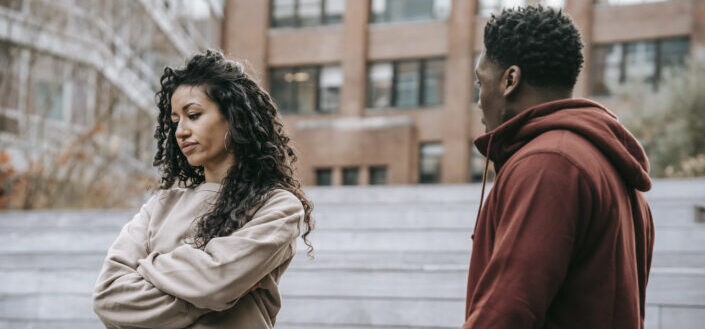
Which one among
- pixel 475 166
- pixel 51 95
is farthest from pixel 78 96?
pixel 475 166

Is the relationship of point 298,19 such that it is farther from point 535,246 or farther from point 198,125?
point 535,246

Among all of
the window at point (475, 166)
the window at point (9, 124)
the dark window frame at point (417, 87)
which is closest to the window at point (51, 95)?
the window at point (9, 124)

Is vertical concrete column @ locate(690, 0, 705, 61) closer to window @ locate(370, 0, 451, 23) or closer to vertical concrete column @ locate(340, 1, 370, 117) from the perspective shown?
window @ locate(370, 0, 451, 23)

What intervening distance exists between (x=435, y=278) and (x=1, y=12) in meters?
9.90

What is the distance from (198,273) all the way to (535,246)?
121 cm

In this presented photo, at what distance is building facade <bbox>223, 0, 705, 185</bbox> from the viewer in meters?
21.5

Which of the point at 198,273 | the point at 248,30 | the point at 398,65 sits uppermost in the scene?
the point at 248,30

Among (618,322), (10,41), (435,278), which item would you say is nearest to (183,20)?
(10,41)

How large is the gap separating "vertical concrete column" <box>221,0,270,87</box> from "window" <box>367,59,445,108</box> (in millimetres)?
4306

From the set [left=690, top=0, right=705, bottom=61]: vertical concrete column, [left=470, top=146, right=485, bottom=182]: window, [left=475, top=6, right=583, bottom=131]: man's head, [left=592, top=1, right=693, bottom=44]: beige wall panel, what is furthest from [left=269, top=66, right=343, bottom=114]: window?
[left=475, top=6, right=583, bottom=131]: man's head

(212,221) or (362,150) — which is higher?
(212,221)

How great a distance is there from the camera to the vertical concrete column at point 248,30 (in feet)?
80.8

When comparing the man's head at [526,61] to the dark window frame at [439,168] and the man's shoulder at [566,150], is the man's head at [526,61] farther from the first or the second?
the dark window frame at [439,168]

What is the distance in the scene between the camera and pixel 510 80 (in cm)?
191
